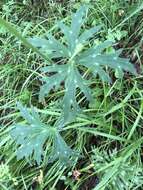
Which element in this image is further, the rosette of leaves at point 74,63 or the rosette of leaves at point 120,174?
the rosette of leaves at point 120,174

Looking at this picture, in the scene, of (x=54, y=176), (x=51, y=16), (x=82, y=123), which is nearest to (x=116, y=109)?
(x=82, y=123)

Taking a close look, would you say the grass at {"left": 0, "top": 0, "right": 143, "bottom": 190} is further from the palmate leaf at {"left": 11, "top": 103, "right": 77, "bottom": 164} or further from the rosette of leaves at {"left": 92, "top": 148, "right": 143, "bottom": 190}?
the palmate leaf at {"left": 11, "top": 103, "right": 77, "bottom": 164}

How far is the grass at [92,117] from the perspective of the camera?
1.67 metres

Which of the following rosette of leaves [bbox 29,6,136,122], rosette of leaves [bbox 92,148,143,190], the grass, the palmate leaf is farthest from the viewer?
the grass

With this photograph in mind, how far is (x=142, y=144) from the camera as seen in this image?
1.72 meters

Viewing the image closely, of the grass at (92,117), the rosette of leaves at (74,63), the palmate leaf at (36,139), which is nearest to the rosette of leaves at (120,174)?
the grass at (92,117)

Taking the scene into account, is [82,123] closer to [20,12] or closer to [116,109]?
[116,109]

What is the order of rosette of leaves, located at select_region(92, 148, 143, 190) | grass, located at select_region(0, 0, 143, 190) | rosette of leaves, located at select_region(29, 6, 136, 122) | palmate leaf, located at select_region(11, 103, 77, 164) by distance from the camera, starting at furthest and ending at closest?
grass, located at select_region(0, 0, 143, 190) → rosette of leaves, located at select_region(92, 148, 143, 190) → palmate leaf, located at select_region(11, 103, 77, 164) → rosette of leaves, located at select_region(29, 6, 136, 122)

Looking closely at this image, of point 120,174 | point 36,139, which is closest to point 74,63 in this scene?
point 36,139

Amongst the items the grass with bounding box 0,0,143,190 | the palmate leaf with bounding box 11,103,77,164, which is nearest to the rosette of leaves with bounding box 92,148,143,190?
the grass with bounding box 0,0,143,190

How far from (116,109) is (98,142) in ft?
0.57

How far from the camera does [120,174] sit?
1.58 m

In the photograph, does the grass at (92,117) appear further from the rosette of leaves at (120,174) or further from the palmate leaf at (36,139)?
the palmate leaf at (36,139)

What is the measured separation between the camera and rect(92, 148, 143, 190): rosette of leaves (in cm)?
157
